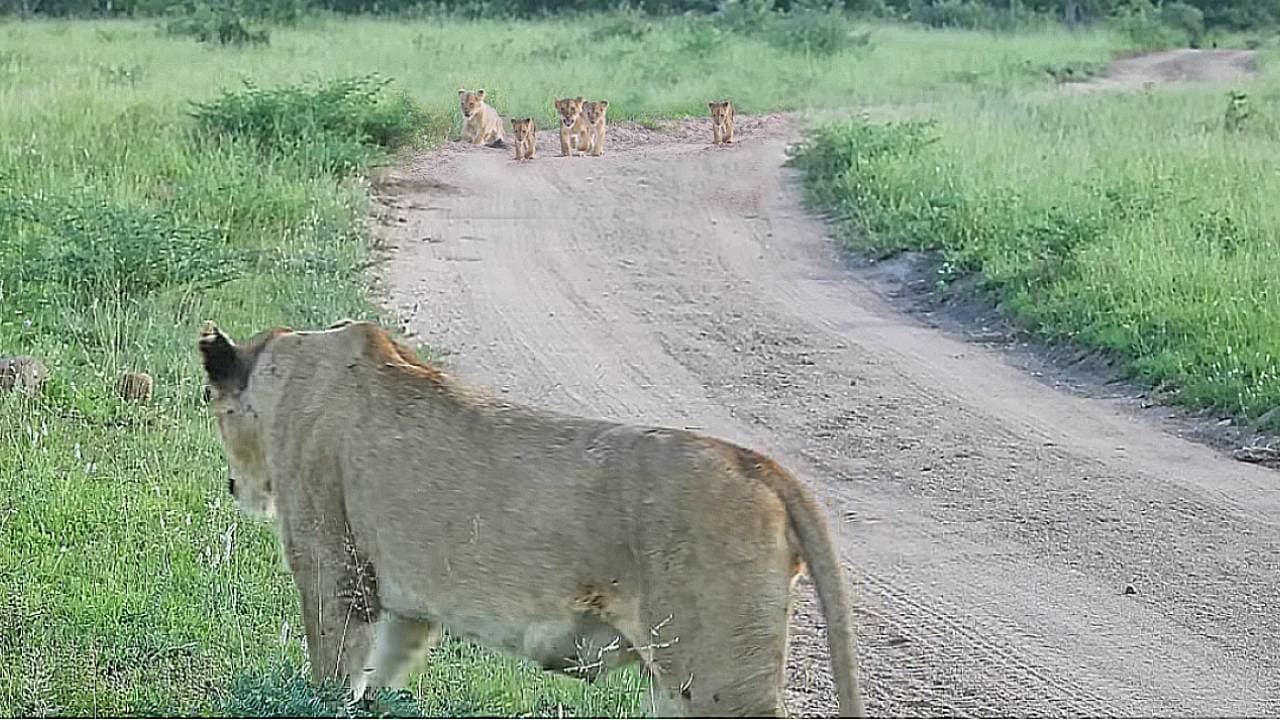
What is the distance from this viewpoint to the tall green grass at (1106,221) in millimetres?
8820

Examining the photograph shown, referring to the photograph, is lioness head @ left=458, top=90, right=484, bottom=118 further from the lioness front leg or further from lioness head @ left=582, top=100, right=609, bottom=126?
the lioness front leg

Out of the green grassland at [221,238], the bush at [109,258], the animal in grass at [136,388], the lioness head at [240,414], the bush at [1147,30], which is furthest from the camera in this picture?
the bush at [1147,30]

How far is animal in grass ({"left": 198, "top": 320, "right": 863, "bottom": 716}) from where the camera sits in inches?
135

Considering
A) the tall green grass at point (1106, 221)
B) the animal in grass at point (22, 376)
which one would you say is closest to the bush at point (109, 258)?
the animal in grass at point (22, 376)

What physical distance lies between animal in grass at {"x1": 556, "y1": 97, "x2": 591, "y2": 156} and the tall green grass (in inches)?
88.3

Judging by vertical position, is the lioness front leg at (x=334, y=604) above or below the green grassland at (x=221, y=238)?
above

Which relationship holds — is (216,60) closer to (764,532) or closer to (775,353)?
(775,353)

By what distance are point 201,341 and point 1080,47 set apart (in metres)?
31.7

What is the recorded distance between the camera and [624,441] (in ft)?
12.1

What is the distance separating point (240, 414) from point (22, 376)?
124 inches

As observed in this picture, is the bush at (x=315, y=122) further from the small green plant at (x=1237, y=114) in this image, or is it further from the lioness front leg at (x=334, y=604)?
the lioness front leg at (x=334, y=604)

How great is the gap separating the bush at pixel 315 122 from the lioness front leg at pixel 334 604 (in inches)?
395

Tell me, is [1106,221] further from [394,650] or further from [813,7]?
[813,7]

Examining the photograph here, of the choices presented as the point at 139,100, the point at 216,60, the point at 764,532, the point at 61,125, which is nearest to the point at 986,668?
the point at 764,532
